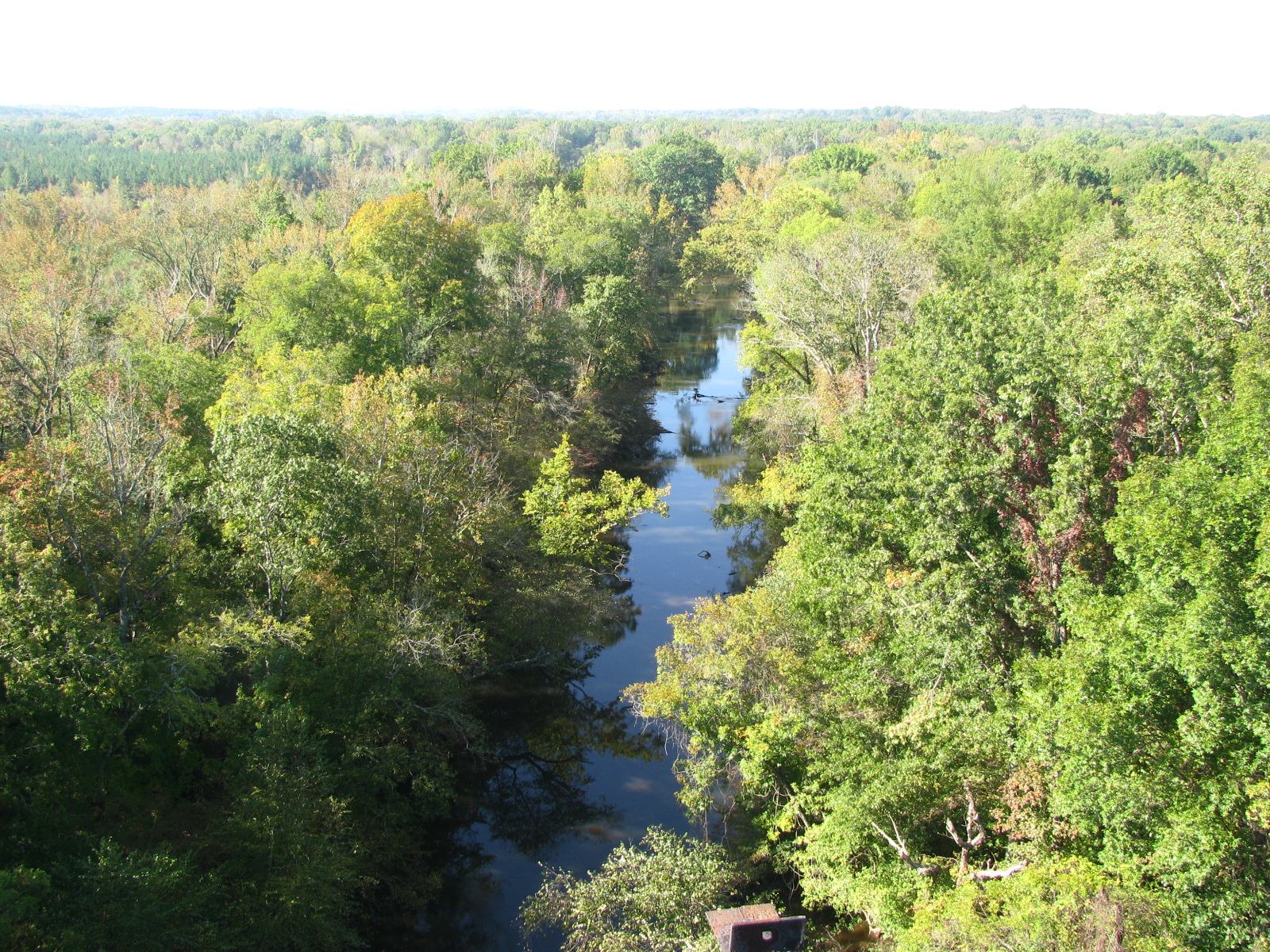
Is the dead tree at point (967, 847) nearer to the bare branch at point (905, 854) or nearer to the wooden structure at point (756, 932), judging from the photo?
the bare branch at point (905, 854)

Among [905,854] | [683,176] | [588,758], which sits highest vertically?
[683,176]

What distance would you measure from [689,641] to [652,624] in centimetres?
1128

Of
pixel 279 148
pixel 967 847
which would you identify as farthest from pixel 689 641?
pixel 279 148

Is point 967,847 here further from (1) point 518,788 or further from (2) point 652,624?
(2) point 652,624

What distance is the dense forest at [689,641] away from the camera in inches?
529

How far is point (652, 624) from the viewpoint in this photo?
33406 mm

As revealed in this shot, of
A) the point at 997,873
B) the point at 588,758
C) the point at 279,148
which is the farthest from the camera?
the point at 279,148

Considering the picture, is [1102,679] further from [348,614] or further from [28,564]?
[28,564]

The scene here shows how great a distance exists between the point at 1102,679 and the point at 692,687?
9.60m

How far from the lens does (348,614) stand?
71.7 feet

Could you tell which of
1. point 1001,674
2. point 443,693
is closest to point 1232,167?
point 1001,674

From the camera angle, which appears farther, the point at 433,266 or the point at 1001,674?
the point at 433,266

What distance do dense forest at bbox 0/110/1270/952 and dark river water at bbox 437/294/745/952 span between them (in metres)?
0.94

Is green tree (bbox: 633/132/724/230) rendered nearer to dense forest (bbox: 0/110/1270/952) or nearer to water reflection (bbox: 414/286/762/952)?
water reflection (bbox: 414/286/762/952)
